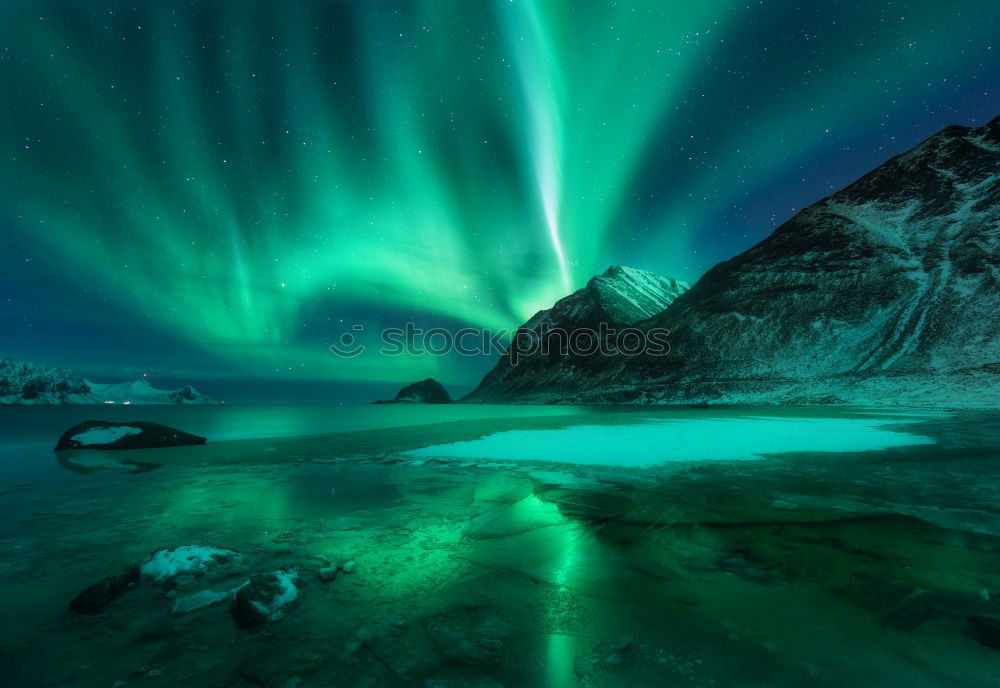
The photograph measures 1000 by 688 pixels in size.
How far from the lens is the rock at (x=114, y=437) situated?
749 inches

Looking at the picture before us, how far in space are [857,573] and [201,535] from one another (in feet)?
30.4

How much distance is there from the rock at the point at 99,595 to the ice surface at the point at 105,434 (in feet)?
62.9

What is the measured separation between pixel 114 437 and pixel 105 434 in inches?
27.5

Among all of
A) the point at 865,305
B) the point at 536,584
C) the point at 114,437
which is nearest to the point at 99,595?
the point at 536,584

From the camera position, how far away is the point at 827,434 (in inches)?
795

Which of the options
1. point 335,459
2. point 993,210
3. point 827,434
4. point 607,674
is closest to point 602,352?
point 993,210

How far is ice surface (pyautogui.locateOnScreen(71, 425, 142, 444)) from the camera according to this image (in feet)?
62.7

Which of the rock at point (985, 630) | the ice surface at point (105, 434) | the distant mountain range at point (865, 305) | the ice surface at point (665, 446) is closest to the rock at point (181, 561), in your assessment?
the rock at point (985, 630)

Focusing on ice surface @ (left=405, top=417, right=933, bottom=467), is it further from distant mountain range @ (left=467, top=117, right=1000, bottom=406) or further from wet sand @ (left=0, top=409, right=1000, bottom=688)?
distant mountain range @ (left=467, top=117, right=1000, bottom=406)

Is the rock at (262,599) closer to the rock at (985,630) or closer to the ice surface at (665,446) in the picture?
the rock at (985,630)

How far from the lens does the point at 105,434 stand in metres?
19.4

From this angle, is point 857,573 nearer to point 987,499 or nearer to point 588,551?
point 588,551

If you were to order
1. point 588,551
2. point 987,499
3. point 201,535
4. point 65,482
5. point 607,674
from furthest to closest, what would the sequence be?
point 65,482
point 987,499
point 201,535
point 588,551
point 607,674

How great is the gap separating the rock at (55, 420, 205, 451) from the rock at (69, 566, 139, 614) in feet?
61.5
